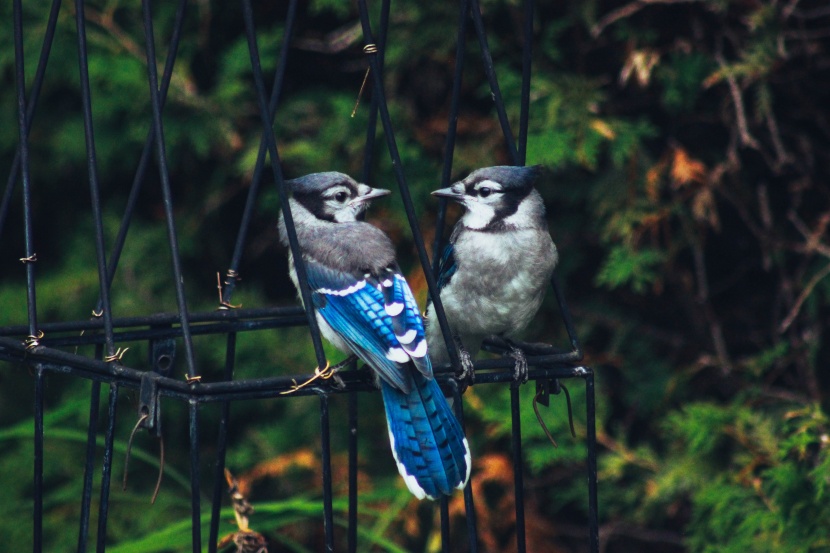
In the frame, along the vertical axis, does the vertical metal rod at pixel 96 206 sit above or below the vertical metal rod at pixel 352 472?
above

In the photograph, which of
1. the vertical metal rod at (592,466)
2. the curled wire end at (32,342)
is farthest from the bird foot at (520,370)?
the curled wire end at (32,342)

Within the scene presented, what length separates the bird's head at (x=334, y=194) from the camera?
2.89 m

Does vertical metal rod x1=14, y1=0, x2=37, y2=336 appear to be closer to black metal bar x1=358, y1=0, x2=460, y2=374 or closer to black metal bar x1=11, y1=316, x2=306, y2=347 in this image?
black metal bar x1=11, y1=316, x2=306, y2=347

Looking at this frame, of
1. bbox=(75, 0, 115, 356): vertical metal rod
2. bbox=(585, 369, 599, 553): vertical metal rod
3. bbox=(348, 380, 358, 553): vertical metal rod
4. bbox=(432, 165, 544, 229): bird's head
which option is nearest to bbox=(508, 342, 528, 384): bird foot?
bbox=(585, 369, 599, 553): vertical metal rod

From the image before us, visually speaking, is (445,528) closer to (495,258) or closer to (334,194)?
(495,258)

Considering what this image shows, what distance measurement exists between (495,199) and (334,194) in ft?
1.55

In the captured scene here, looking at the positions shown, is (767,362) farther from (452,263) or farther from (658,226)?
(452,263)

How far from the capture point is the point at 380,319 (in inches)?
94.9

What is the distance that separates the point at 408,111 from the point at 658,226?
1.04 metres

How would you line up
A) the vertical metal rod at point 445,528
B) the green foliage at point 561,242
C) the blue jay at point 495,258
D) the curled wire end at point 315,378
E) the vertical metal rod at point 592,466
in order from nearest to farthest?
the curled wire end at point 315,378
the vertical metal rod at point 592,466
the vertical metal rod at point 445,528
the blue jay at point 495,258
the green foliage at point 561,242

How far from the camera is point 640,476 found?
3.63 m

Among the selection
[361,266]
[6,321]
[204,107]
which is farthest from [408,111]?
[6,321]

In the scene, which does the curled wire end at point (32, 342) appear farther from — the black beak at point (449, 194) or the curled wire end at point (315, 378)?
the black beak at point (449, 194)

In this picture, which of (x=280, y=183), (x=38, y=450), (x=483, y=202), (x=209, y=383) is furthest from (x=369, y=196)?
(x=38, y=450)
